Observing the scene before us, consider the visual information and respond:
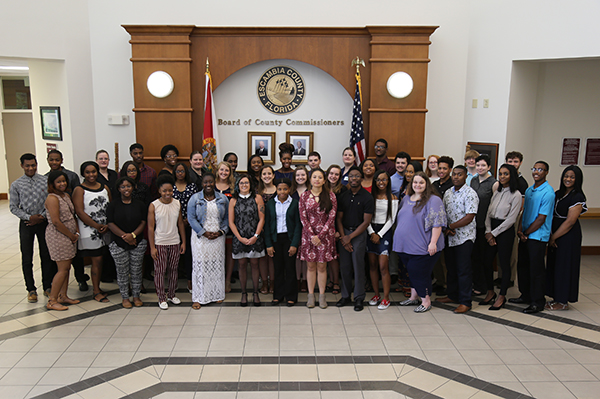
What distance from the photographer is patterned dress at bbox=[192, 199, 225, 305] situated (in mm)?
5211

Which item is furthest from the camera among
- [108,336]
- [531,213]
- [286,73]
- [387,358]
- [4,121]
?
[4,121]

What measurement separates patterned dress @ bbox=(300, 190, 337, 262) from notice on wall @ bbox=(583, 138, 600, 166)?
5046 mm

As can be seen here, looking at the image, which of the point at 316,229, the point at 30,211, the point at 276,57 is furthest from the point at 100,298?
the point at 276,57

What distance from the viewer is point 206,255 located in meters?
5.23

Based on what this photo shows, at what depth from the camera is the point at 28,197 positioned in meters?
5.18

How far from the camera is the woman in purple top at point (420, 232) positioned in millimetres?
4953

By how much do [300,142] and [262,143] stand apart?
1.92 ft

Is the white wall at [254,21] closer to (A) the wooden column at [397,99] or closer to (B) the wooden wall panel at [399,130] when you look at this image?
(A) the wooden column at [397,99]

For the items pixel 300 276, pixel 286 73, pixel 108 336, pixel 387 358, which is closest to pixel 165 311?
pixel 108 336

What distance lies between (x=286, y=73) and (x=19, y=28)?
149 inches

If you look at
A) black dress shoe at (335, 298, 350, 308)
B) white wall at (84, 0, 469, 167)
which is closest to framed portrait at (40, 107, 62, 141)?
white wall at (84, 0, 469, 167)

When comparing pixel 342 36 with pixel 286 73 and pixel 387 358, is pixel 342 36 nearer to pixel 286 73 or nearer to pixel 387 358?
pixel 286 73

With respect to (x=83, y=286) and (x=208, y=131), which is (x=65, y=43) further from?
(x=83, y=286)

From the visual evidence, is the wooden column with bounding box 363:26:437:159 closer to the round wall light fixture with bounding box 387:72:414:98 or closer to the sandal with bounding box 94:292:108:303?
the round wall light fixture with bounding box 387:72:414:98
